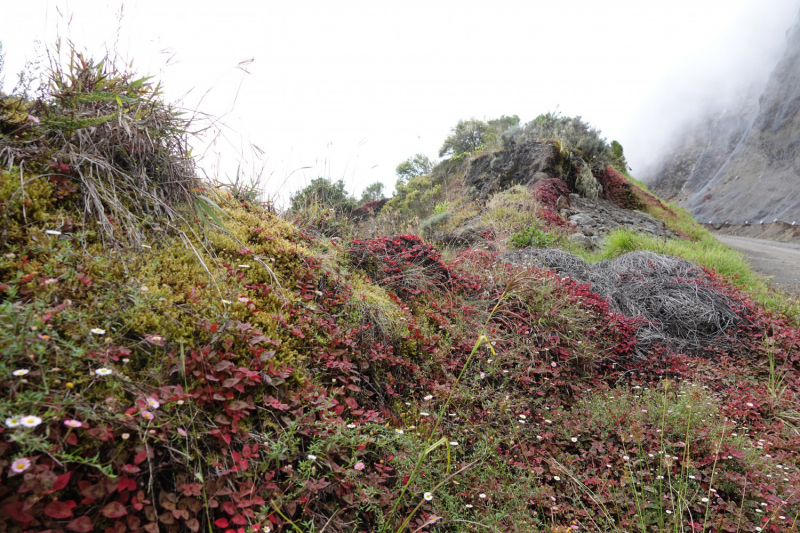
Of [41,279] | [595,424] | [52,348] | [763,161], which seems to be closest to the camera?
[52,348]

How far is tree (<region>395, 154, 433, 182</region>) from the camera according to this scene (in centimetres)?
2066

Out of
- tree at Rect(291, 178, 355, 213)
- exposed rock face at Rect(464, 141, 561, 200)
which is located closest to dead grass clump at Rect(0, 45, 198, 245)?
tree at Rect(291, 178, 355, 213)

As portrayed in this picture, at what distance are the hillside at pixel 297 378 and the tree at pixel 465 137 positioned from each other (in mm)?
15610

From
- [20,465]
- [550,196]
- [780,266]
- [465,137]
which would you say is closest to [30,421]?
[20,465]

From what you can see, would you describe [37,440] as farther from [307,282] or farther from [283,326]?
[307,282]

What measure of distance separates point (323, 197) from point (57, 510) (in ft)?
10.8

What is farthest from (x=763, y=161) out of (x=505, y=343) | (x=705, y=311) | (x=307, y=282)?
(x=307, y=282)

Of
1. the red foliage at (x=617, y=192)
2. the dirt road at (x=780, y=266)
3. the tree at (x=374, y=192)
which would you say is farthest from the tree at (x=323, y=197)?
the tree at (x=374, y=192)

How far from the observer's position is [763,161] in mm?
21938

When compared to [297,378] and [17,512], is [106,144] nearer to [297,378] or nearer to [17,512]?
[297,378]

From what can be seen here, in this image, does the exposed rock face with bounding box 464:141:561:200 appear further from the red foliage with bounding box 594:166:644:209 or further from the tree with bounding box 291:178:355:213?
the tree with bounding box 291:178:355:213

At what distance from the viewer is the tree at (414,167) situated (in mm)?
20656

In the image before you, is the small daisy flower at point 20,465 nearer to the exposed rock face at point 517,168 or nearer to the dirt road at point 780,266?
the dirt road at point 780,266

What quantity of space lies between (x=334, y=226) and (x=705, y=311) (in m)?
4.55
